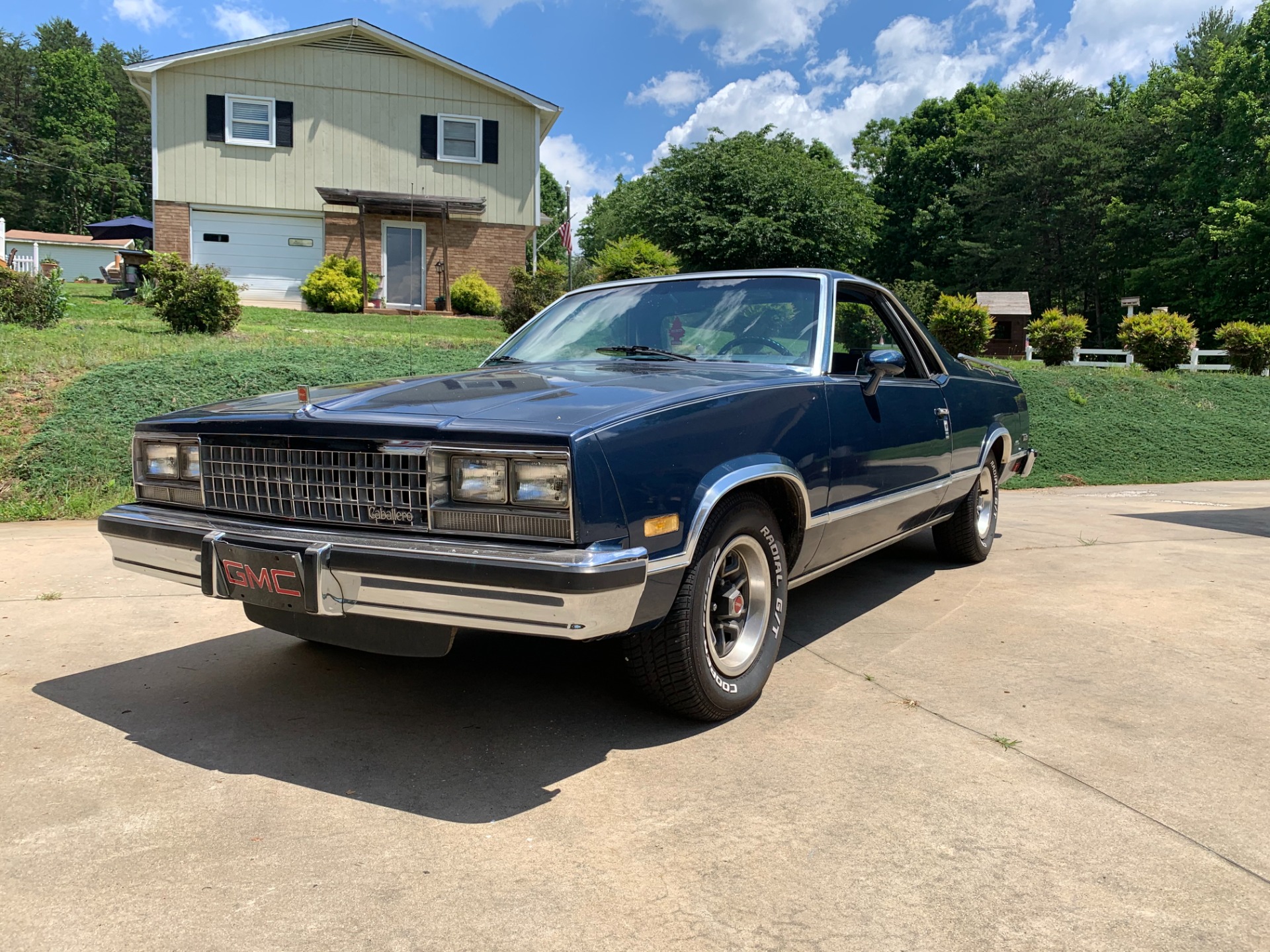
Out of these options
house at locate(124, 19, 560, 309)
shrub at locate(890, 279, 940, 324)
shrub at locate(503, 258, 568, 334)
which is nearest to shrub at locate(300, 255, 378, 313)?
house at locate(124, 19, 560, 309)

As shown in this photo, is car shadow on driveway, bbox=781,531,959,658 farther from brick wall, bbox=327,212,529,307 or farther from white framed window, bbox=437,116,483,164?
white framed window, bbox=437,116,483,164

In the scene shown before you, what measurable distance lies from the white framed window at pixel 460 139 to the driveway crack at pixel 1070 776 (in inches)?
822

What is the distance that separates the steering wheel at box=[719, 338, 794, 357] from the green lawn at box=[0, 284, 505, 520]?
18.4ft

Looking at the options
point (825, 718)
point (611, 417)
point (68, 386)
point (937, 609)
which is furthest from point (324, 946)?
point (68, 386)

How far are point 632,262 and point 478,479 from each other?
55.3ft

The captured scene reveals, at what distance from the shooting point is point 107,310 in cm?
1577

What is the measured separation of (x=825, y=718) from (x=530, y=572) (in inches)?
54.8

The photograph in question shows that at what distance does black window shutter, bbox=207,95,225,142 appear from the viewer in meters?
21.4

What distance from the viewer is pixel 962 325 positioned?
57.6 feet

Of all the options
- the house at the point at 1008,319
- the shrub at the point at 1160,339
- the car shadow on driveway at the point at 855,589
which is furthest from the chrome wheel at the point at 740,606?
the house at the point at 1008,319

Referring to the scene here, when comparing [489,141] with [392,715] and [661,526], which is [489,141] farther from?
[661,526]

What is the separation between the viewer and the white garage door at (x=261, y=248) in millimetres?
21859

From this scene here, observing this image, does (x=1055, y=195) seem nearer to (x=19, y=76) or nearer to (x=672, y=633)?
(x=672, y=633)

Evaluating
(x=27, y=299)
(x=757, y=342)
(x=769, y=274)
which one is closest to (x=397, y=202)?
(x=27, y=299)
